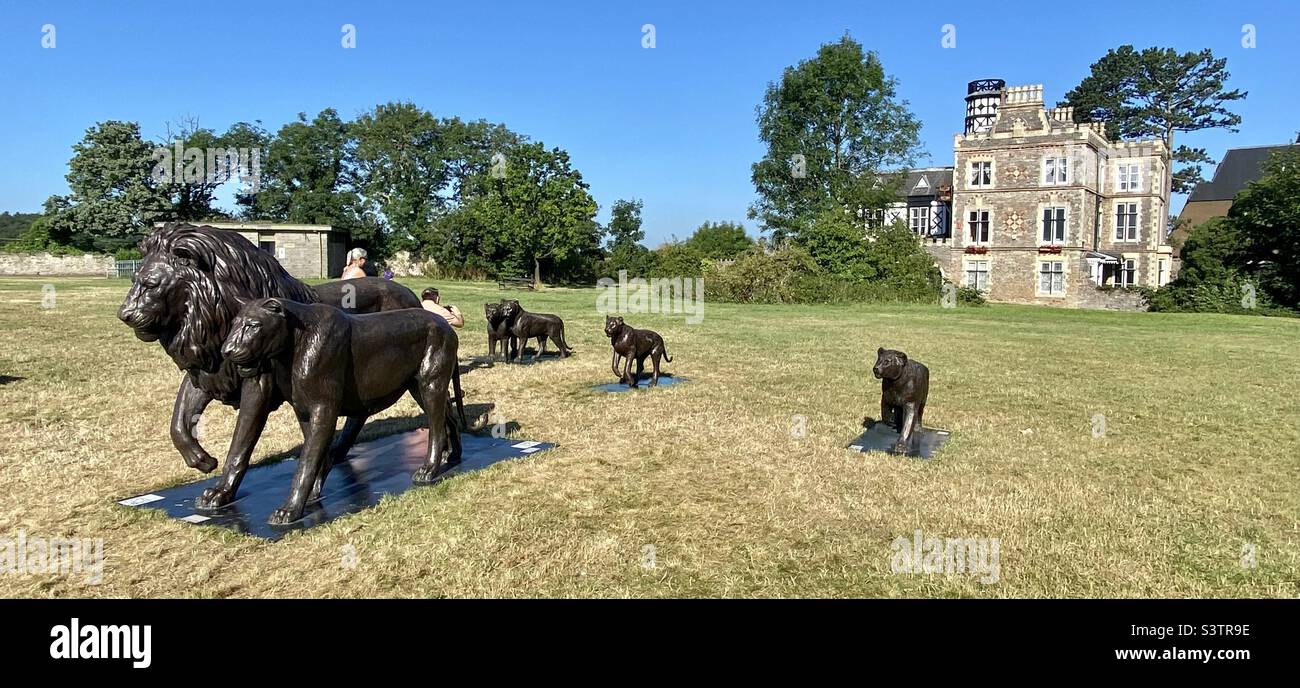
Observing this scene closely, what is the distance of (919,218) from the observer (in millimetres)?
59156

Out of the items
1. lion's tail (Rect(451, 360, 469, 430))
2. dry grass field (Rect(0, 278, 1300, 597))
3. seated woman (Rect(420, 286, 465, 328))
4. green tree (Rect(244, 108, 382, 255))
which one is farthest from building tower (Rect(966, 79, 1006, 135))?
lion's tail (Rect(451, 360, 469, 430))

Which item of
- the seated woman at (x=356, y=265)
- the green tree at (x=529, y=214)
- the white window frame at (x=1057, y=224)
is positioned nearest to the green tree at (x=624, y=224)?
the green tree at (x=529, y=214)

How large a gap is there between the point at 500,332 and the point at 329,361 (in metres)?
8.41

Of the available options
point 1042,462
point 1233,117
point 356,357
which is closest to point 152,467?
point 356,357

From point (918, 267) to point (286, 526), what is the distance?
37.9m

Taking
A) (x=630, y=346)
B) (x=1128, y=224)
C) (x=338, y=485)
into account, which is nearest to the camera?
(x=338, y=485)

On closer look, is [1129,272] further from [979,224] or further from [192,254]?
[192,254]

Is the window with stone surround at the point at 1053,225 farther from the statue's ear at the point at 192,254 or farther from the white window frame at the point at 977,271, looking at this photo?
the statue's ear at the point at 192,254

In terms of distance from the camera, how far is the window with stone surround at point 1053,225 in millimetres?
44219

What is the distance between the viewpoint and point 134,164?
50.9 m

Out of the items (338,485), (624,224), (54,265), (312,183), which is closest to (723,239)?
(624,224)

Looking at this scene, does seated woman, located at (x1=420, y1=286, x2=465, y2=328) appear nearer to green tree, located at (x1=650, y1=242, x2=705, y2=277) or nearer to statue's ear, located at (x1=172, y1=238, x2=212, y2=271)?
statue's ear, located at (x1=172, y1=238, x2=212, y2=271)

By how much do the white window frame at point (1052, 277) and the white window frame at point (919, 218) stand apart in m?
14.0

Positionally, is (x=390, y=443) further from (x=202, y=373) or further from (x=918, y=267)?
(x=918, y=267)
